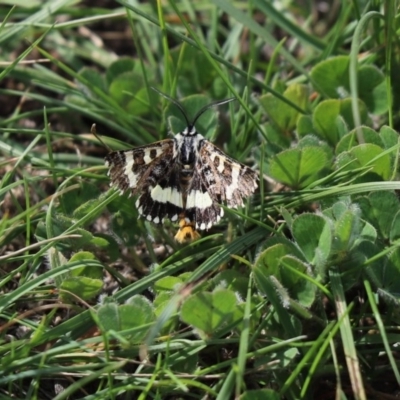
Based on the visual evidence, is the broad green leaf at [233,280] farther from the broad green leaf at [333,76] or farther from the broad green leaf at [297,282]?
the broad green leaf at [333,76]

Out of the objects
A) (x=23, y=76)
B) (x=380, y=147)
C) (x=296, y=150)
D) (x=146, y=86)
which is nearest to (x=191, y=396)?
(x=296, y=150)

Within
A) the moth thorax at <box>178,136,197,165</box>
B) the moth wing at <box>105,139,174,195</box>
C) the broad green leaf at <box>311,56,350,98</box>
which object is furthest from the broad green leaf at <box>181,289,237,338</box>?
the broad green leaf at <box>311,56,350,98</box>

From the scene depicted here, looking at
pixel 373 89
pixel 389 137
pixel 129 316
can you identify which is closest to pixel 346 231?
pixel 389 137

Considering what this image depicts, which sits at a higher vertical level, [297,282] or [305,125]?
[305,125]

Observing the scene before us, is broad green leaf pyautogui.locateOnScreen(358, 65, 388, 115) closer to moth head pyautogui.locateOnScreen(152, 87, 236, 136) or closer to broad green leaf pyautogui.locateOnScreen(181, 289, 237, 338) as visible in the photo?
moth head pyautogui.locateOnScreen(152, 87, 236, 136)

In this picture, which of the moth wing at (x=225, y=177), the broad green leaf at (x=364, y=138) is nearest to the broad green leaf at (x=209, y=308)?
the moth wing at (x=225, y=177)

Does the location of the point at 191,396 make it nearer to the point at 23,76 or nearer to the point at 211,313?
the point at 211,313

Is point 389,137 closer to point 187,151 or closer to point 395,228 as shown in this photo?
point 395,228

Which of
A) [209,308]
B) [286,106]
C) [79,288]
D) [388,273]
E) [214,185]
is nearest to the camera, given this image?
[209,308]
